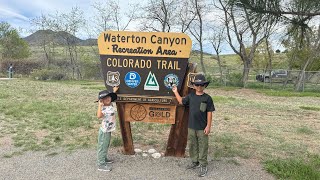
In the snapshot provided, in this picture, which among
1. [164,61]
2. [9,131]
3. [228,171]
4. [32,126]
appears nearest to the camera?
[228,171]

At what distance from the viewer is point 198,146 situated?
167 inches

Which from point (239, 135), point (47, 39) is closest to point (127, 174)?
point (239, 135)

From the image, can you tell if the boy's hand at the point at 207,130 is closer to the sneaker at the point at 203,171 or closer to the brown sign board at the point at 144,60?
the sneaker at the point at 203,171

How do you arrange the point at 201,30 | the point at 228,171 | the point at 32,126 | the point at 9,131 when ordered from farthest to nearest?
the point at 201,30
the point at 32,126
the point at 9,131
the point at 228,171

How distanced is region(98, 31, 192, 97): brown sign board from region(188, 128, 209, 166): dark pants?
72cm

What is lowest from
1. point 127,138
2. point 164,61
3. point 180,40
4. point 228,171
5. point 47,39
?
point 228,171

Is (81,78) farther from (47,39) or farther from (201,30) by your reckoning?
(201,30)

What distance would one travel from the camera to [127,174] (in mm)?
3975

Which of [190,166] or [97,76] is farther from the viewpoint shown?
[97,76]

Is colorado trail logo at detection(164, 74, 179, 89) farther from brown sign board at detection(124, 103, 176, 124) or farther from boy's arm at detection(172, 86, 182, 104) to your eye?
brown sign board at detection(124, 103, 176, 124)

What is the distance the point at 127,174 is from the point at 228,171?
1.34m

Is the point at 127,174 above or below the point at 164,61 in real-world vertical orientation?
below

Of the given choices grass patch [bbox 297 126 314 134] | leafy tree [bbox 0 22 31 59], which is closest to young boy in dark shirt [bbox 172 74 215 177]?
grass patch [bbox 297 126 314 134]

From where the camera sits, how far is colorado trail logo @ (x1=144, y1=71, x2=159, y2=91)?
14.8 feet
